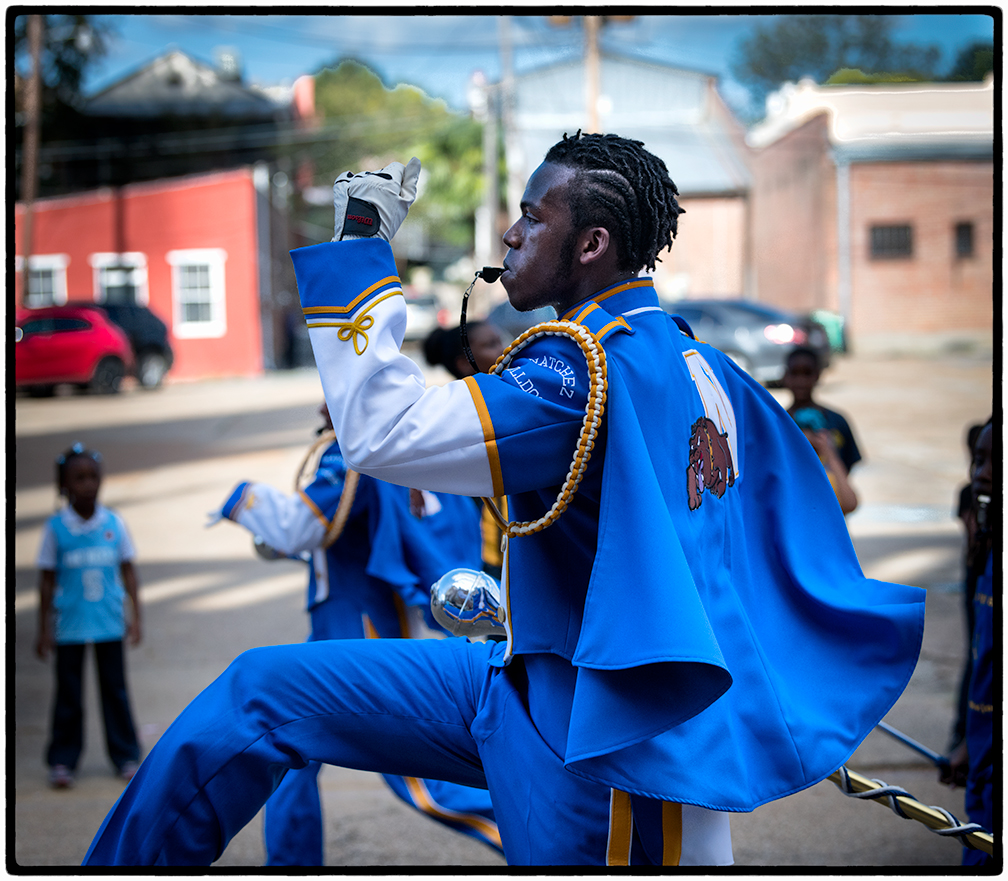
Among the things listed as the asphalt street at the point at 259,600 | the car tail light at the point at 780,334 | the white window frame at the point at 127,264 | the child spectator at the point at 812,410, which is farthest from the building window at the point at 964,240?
the child spectator at the point at 812,410

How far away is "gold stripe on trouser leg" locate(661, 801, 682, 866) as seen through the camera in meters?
1.98

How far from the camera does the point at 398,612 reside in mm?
4219

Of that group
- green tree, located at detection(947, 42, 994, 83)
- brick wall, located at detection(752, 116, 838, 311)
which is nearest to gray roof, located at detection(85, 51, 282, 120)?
brick wall, located at detection(752, 116, 838, 311)

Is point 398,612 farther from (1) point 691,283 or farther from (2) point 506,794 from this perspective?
(1) point 691,283

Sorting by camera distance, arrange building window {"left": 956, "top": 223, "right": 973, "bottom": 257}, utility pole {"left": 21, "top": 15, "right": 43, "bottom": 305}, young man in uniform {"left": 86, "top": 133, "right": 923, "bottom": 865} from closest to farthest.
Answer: young man in uniform {"left": 86, "top": 133, "right": 923, "bottom": 865}
utility pole {"left": 21, "top": 15, "right": 43, "bottom": 305}
building window {"left": 956, "top": 223, "right": 973, "bottom": 257}

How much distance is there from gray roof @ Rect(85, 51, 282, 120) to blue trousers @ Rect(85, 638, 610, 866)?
3566cm

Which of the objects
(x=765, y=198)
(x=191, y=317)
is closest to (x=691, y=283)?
(x=765, y=198)

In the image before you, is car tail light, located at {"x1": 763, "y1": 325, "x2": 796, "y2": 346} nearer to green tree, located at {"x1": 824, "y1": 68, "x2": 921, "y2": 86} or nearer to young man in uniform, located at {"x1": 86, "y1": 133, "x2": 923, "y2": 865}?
young man in uniform, located at {"x1": 86, "y1": 133, "x2": 923, "y2": 865}

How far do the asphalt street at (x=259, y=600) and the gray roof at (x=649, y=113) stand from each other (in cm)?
1410

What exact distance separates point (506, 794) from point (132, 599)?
13.0 ft

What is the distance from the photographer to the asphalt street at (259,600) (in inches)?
168

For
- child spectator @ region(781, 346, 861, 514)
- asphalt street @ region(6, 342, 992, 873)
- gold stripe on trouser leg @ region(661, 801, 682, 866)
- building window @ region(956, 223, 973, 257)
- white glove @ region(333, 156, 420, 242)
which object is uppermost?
building window @ region(956, 223, 973, 257)

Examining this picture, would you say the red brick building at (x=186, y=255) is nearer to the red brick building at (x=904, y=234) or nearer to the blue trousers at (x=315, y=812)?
the red brick building at (x=904, y=234)

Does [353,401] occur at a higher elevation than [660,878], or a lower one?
higher
